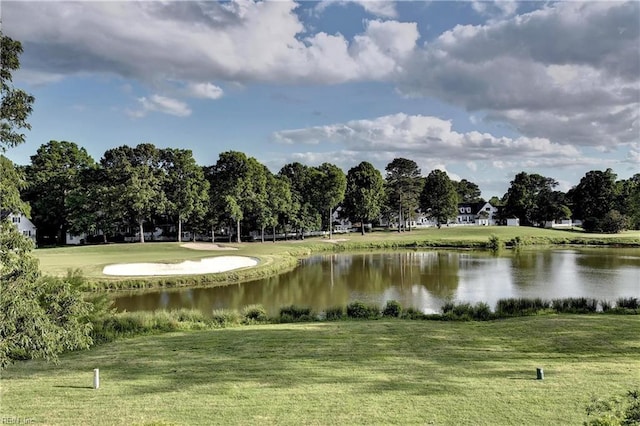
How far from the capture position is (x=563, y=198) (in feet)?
290

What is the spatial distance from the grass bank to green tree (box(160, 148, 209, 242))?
807 centimetres

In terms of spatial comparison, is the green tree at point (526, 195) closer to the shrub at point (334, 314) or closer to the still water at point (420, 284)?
the still water at point (420, 284)

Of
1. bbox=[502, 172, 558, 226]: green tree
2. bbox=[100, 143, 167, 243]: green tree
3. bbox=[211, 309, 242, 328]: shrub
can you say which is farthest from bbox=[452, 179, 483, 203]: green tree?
bbox=[211, 309, 242, 328]: shrub

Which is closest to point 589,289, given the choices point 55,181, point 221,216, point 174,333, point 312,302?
point 312,302

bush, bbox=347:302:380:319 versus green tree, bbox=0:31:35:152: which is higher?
green tree, bbox=0:31:35:152

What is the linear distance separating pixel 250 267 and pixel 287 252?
14413 millimetres

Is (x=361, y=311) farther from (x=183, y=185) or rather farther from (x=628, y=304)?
(x=183, y=185)

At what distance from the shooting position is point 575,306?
1959cm

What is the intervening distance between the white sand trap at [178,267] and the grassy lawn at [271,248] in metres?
1.29

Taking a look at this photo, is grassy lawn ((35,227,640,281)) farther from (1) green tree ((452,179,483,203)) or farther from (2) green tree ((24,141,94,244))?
(1) green tree ((452,179,483,203))

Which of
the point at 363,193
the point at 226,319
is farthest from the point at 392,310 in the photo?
the point at 363,193

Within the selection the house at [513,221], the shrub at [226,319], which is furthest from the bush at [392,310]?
the house at [513,221]

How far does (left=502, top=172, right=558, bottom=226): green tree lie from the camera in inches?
3551

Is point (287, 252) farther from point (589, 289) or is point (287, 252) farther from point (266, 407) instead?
point (266, 407)
